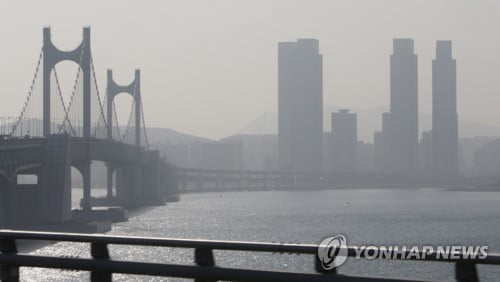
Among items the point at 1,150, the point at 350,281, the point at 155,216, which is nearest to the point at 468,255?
the point at 350,281

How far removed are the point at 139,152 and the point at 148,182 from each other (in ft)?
41.4

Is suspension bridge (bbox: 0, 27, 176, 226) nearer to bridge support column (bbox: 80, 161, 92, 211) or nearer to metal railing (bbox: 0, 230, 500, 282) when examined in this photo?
bridge support column (bbox: 80, 161, 92, 211)

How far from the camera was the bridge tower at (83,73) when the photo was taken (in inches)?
3583

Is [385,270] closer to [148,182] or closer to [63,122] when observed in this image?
[63,122]

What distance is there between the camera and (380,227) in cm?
9100

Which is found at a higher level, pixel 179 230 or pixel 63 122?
pixel 63 122

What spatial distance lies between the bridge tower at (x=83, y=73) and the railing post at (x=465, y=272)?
8517cm

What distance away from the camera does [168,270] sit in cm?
735

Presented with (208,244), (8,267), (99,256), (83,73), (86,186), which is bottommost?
(86,186)

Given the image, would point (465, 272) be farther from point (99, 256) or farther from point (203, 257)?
point (99, 256)

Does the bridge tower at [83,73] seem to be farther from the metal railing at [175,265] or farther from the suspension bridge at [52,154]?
the metal railing at [175,265]

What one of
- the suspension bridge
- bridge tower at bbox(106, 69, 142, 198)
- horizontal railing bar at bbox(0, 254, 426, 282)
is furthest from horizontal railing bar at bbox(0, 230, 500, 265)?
bridge tower at bbox(106, 69, 142, 198)

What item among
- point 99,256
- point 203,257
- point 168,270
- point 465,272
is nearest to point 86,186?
point 99,256

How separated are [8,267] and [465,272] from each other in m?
3.51
